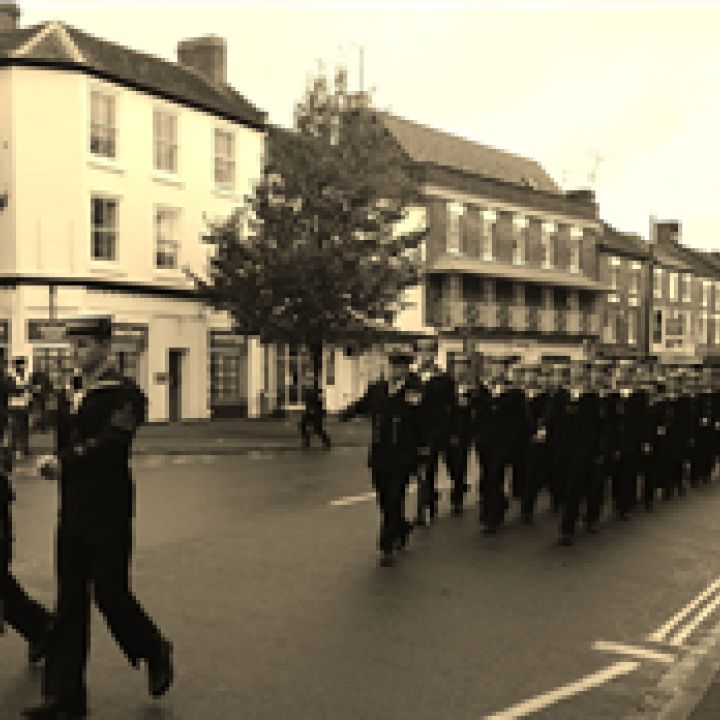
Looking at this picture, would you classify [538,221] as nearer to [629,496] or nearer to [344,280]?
[344,280]

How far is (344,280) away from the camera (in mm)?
25875

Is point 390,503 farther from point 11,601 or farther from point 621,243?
point 621,243

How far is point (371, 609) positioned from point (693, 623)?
2.38m

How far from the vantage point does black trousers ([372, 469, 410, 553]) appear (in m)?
9.12

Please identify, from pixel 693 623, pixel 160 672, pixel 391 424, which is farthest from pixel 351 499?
pixel 160 672

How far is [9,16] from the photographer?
30.1m

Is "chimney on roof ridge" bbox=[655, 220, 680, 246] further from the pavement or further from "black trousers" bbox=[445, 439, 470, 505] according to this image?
"black trousers" bbox=[445, 439, 470, 505]

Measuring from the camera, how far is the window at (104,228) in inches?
1067

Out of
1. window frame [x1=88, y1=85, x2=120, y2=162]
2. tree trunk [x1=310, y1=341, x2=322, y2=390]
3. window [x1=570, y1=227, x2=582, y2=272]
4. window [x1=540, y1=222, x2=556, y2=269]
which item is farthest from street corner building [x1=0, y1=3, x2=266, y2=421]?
window [x1=570, y1=227, x2=582, y2=272]

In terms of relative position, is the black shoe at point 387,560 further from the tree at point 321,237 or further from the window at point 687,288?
the window at point 687,288

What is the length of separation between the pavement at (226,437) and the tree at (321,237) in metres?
2.11

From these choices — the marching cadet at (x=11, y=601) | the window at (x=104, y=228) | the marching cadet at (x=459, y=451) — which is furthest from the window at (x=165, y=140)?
the marching cadet at (x=11, y=601)

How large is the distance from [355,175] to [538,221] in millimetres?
21590

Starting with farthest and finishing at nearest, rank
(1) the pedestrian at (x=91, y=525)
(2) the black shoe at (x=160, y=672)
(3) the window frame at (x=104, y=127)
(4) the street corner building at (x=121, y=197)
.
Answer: (3) the window frame at (x=104, y=127), (4) the street corner building at (x=121, y=197), (2) the black shoe at (x=160, y=672), (1) the pedestrian at (x=91, y=525)
